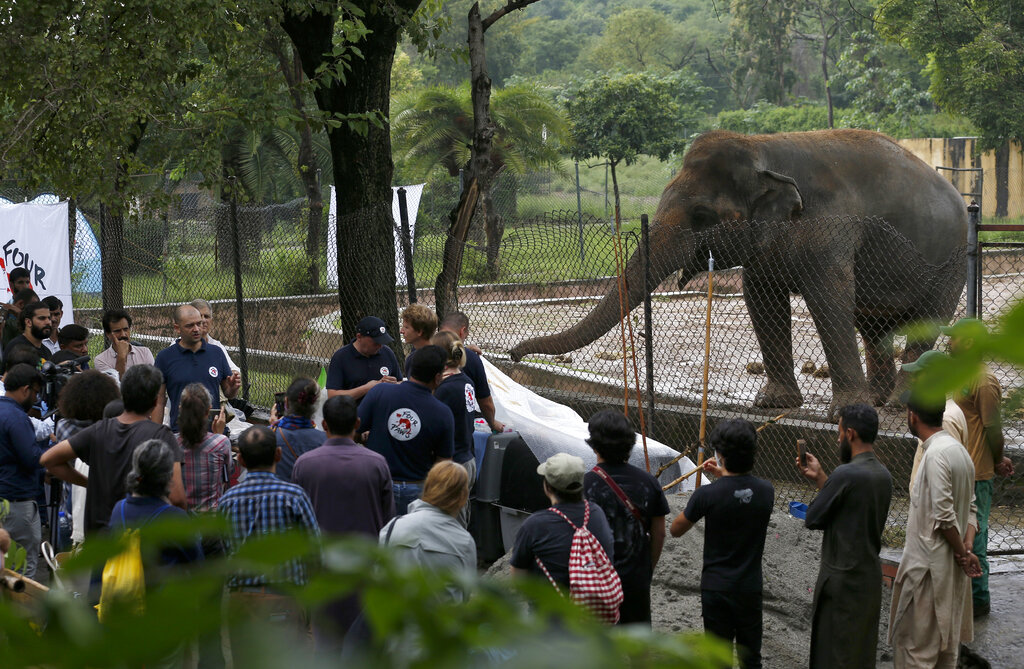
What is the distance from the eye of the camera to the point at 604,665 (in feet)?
2.73

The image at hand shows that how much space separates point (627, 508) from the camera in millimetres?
4641

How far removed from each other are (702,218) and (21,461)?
6.94m

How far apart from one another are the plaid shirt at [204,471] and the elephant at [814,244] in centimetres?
461

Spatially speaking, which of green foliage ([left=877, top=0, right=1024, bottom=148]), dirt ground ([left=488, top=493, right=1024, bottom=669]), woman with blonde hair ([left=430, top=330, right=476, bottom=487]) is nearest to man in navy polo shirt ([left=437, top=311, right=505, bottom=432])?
woman with blonde hair ([left=430, top=330, right=476, bottom=487])

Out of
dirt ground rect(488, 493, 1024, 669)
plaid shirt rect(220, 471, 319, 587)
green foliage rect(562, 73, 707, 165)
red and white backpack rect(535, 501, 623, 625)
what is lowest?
dirt ground rect(488, 493, 1024, 669)

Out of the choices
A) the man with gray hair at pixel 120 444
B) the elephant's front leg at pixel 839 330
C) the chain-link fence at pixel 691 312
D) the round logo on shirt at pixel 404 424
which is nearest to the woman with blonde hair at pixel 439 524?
the man with gray hair at pixel 120 444

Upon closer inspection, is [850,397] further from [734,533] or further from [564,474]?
[564,474]

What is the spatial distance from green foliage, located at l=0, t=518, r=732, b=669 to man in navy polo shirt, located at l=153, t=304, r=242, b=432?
621 centimetres

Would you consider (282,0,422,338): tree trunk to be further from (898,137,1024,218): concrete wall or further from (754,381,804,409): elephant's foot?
(898,137,1024,218): concrete wall

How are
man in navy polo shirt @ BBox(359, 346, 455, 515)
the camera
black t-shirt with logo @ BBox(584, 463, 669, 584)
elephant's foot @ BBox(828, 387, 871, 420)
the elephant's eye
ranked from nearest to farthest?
black t-shirt with logo @ BBox(584, 463, 669, 584) → man in navy polo shirt @ BBox(359, 346, 455, 515) → the camera → elephant's foot @ BBox(828, 387, 871, 420) → the elephant's eye

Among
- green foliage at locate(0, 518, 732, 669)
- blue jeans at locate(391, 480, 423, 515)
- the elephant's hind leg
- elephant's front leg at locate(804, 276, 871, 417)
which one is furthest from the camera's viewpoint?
the elephant's hind leg

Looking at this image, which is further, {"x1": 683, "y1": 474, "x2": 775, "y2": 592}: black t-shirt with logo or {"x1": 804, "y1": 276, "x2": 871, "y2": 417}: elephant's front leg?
{"x1": 804, "y1": 276, "x2": 871, "y2": 417}: elephant's front leg

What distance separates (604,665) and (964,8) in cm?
3024

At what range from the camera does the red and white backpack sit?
405 centimetres
